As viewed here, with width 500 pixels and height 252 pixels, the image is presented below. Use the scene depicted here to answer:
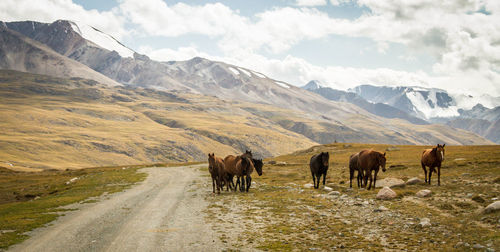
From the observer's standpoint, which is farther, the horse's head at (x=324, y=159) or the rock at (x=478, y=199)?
the horse's head at (x=324, y=159)

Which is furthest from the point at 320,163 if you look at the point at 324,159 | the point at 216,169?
the point at 216,169

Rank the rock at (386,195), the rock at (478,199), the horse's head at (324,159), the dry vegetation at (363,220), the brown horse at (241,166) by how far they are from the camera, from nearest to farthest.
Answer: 1. the dry vegetation at (363,220)
2. the rock at (478,199)
3. the rock at (386,195)
4. the horse's head at (324,159)
5. the brown horse at (241,166)

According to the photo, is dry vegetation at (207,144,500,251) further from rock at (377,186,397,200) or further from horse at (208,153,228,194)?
horse at (208,153,228,194)

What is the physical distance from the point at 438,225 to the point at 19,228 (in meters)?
22.8

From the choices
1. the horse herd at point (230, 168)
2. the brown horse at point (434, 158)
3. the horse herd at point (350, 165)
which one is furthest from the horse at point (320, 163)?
the brown horse at point (434, 158)

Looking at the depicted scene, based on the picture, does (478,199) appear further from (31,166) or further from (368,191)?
(31,166)

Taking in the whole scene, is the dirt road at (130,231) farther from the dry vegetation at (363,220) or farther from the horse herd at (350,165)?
the horse herd at (350,165)

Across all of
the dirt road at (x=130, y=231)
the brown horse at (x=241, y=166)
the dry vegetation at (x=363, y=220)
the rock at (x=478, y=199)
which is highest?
the brown horse at (x=241, y=166)

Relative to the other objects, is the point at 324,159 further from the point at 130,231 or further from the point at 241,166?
the point at 130,231

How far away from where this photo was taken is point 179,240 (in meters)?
14.9

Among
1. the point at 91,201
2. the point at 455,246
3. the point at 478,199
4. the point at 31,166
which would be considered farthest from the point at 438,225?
the point at 31,166

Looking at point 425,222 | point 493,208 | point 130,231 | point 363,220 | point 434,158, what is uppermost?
point 434,158

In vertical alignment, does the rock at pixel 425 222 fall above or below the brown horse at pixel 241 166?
below

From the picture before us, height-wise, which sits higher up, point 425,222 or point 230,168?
point 230,168
